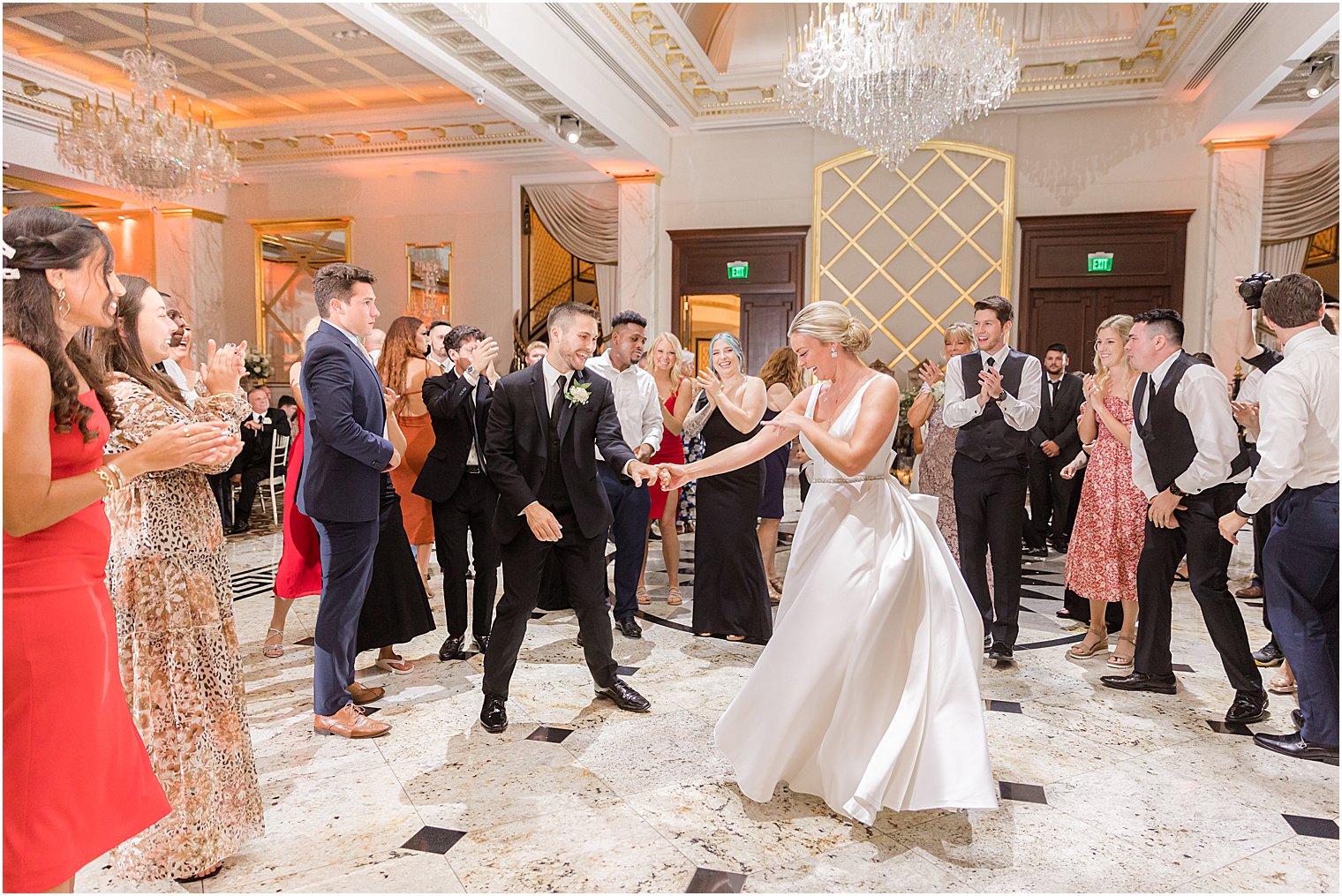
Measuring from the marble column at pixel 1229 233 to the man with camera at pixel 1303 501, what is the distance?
629 cm

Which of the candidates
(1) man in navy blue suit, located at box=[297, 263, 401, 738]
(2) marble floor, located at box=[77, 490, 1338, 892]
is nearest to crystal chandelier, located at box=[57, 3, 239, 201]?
(1) man in navy blue suit, located at box=[297, 263, 401, 738]

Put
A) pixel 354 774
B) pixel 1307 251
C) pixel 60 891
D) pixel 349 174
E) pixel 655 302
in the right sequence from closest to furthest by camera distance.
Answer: pixel 60 891
pixel 354 774
pixel 1307 251
pixel 655 302
pixel 349 174

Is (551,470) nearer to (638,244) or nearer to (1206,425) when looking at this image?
(1206,425)

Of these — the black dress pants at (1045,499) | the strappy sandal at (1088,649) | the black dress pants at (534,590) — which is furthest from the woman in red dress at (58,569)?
the black dress pants at (1045,499)

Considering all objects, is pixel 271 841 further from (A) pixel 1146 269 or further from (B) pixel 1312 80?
(A) pixel 1146 269

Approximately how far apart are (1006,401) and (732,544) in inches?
60.8

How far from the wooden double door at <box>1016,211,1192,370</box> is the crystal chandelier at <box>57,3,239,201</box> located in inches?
335

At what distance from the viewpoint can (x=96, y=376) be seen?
1.79m

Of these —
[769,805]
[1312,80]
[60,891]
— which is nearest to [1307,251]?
[1312,80]

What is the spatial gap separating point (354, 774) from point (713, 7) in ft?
28.2

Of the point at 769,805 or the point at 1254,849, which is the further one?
the point at 769,805

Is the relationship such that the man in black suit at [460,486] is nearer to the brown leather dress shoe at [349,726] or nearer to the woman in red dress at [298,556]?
the woman in red dress at [298,556]

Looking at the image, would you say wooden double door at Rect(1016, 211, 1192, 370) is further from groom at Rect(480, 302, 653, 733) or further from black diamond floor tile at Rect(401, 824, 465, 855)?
black diamond floor tile at Rect(401, 824, 465, 855)

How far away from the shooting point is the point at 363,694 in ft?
11.7
